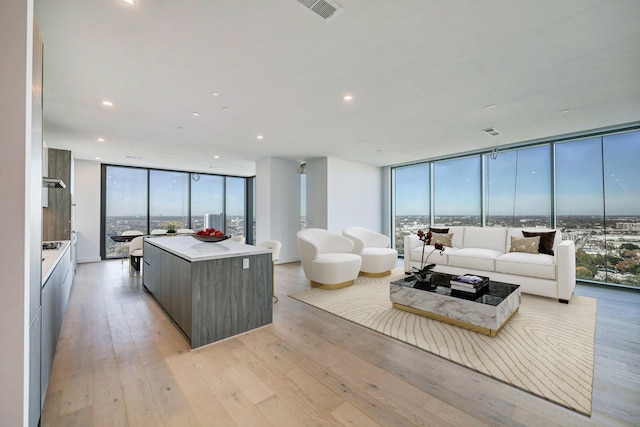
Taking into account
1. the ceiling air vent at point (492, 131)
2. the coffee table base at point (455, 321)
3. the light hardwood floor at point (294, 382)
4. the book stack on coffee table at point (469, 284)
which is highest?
the ceiling air vent at point (492, 131)

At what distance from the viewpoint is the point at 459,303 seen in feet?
9.58

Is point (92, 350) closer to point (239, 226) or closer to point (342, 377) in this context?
point (342, 377)

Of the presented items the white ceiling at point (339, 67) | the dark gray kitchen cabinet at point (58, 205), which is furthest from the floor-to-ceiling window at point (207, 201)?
the white ceiling at point (339, 67)

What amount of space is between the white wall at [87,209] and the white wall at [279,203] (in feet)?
13.6

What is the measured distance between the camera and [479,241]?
5.19 m

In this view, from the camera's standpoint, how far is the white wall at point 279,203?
684 centimetres

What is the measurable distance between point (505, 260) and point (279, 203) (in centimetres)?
490

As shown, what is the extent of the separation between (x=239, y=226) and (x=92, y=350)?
7.26 metres

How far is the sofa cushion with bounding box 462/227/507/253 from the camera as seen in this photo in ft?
16.2

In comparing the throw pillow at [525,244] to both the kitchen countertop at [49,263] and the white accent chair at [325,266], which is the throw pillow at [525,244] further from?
the kitchen countertop at [49,263]

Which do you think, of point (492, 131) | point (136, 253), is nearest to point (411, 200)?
point (492, 131)

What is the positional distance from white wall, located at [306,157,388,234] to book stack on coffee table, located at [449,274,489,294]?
11.9ft

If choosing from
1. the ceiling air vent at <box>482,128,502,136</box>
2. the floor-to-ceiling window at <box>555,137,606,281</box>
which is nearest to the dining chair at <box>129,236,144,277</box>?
the ceiling air vent at <box>482,128,502,136</box>

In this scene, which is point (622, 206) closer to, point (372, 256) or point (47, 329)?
point (372, 256)
